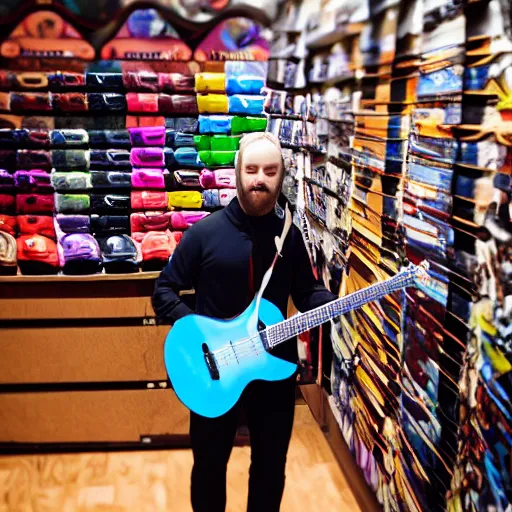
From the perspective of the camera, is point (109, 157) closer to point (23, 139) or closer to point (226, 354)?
point (23, 139)

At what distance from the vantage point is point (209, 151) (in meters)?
2.66

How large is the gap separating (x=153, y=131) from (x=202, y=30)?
0.46 m

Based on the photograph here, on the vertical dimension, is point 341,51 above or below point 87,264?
above

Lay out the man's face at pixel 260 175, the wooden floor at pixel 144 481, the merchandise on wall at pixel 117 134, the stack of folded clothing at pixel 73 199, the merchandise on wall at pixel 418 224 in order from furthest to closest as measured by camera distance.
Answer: the stack of folded clothing at pixel 73 199 < the merchandise on wall at pixel 117 134 < the wooden floor at pixel 144 481 < the man's face at pixel 260 175 < the merchandise on wall at pixel 418 224

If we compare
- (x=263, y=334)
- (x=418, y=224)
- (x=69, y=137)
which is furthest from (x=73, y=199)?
(x=418, y=224)

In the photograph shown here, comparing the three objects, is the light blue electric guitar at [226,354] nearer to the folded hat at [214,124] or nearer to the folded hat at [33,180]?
the folded hat at [214,124]

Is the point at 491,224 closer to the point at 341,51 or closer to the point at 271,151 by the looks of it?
the point at 271,151

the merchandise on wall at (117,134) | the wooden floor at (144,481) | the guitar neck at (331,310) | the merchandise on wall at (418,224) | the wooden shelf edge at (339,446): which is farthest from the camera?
the merchandise on wall at (117,134)

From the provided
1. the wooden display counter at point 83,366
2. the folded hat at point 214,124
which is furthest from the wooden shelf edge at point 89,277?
the folded hat at point 214,124

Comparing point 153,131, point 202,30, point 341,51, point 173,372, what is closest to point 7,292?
point 153,131

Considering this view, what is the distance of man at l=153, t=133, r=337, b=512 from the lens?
5.87 ft

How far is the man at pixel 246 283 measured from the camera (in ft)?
5.87

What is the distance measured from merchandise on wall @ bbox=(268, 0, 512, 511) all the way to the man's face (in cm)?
30

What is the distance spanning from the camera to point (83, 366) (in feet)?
9.07
